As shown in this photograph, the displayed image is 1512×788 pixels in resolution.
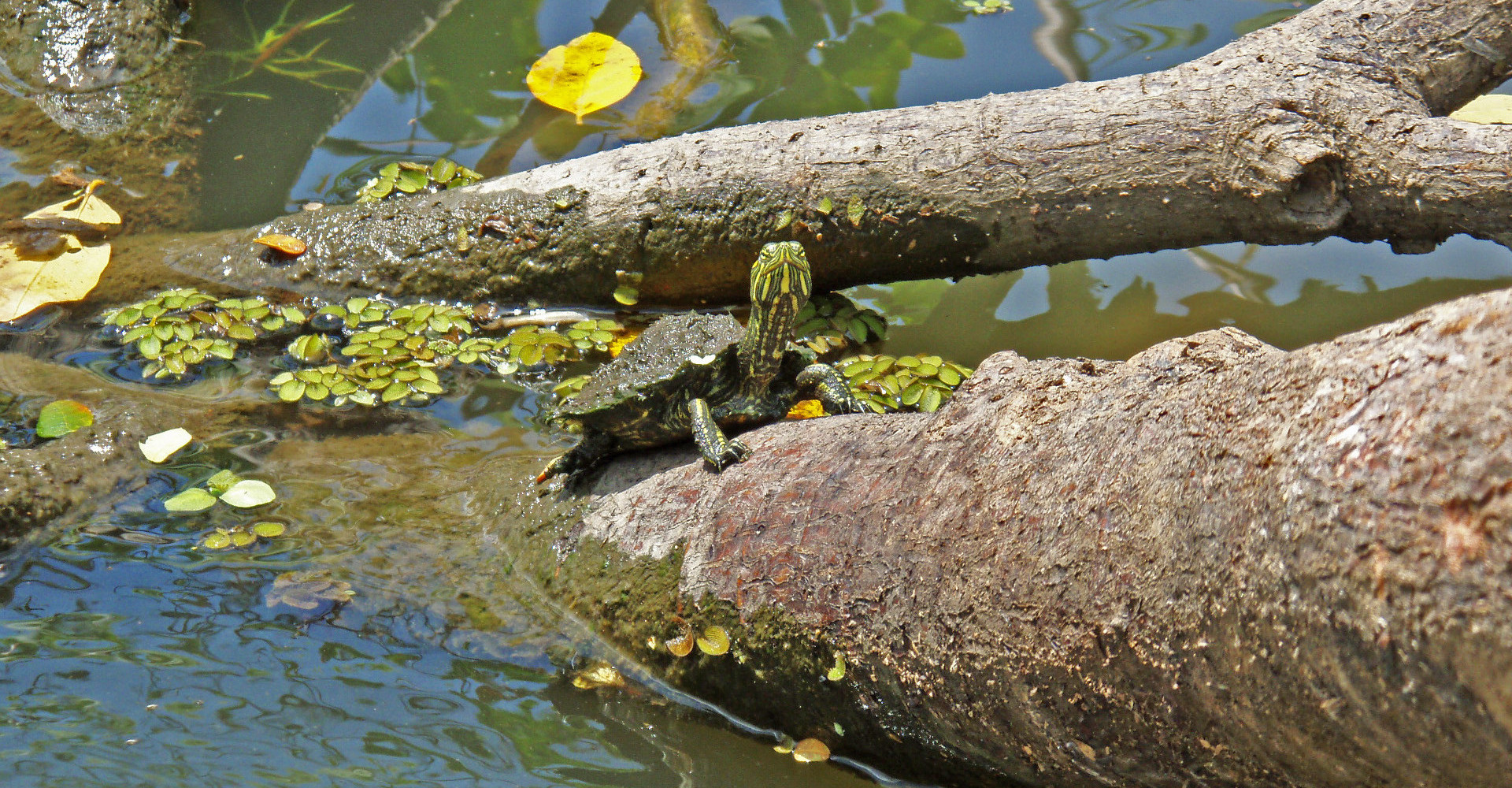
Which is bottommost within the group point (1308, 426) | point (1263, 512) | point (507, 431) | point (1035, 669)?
point (507, 431)

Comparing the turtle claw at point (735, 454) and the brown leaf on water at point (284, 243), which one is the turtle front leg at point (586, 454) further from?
the brown leaf on water at point (284, 243)

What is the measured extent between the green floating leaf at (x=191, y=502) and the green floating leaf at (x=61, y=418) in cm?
56

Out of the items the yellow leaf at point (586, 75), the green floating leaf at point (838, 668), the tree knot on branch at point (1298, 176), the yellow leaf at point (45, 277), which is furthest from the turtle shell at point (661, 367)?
the yellow leaf at point (45, 277)

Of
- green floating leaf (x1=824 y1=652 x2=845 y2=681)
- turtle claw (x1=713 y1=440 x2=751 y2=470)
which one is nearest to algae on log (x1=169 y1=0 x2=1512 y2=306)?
turtle claw (x1=713 y1=440 x2=751 y2=470)

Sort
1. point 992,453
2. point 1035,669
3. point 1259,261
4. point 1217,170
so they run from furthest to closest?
point 1259,261 < point 1217,170 < point 992,453 < point 1035,669

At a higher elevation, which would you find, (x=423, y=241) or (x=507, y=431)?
(x=423, y=241)

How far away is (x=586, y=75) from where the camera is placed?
5.61 metres

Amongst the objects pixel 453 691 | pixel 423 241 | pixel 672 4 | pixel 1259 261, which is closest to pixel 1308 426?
pixel 453 691

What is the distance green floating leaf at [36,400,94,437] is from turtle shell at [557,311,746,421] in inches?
79.0

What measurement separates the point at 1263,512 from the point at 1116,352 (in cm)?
289

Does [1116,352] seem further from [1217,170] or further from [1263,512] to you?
[1263,512]

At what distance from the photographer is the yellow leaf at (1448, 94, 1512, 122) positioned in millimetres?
4457

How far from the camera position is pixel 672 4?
615 centimetres

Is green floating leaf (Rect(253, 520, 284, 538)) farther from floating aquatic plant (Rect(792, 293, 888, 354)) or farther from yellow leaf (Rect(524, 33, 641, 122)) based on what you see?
yellow leaf (Rect(524, 33, 641, 122))
